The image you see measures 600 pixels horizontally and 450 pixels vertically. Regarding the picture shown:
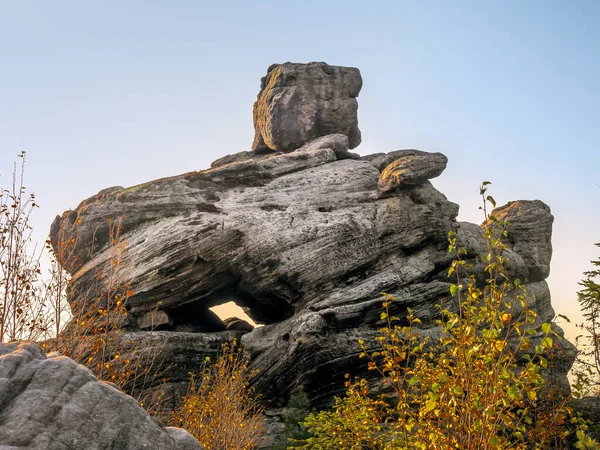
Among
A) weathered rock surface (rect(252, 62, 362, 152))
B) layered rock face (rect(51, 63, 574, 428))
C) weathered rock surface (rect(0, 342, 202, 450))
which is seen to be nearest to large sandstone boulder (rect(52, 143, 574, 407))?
layered rock face (rect(51, 63, 574, 428))

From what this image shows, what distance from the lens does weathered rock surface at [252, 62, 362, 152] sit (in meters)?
39.0

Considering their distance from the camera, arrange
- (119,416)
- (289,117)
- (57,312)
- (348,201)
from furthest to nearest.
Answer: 1. (289,117)
2. (348,201)
3. (57,312)
4. (119,416)

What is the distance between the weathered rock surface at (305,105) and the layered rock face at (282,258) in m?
7.92

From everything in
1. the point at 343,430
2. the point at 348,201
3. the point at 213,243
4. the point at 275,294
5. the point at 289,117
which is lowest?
the point at 343,430

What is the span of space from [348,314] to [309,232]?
190 inches

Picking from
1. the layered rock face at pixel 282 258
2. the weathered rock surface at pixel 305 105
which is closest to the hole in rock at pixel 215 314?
the layered rock face at pixel 282 258

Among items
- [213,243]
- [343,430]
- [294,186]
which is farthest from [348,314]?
[343,430]

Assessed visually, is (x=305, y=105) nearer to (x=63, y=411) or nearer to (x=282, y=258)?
(x=282, y=258)

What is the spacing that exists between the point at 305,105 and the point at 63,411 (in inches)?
1376

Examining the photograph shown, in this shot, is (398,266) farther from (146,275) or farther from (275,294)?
(146,275)

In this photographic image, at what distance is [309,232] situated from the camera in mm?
27422

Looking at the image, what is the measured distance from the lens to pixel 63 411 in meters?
5.88

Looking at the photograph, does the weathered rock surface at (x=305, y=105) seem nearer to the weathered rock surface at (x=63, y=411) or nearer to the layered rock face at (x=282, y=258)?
the layered rock face at (x=282, y=258)

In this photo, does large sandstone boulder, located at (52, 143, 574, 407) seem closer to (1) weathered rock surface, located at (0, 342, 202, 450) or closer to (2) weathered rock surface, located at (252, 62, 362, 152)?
(2) weathered rock surface, located at (252, 62, 362, 152)
